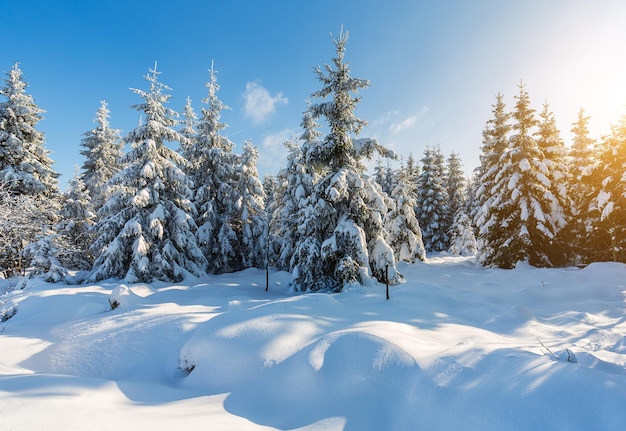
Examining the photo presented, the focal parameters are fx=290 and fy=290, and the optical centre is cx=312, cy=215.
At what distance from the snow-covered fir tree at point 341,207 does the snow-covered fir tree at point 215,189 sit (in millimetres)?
9594

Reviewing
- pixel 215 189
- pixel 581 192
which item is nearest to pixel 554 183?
pixel 581 192

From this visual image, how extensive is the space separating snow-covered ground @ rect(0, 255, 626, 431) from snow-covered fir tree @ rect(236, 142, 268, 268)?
11840 millimetres

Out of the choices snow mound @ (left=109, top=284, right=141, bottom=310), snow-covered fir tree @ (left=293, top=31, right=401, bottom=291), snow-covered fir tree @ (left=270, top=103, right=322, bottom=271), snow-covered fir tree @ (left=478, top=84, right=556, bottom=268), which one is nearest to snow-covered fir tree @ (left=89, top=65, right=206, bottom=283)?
snow mound @ (left=109, top=284, right=141, bottom=310)

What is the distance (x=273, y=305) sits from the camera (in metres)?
8.06

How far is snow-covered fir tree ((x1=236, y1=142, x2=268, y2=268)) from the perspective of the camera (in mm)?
21953

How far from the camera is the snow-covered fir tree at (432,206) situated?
32.8 meters

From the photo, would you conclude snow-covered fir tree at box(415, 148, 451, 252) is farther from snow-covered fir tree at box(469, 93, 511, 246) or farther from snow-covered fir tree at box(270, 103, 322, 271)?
snow-covered fir tree at box(270, 103, 322, 271)

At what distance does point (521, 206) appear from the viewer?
16.8m

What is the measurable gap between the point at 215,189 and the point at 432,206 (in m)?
23.3

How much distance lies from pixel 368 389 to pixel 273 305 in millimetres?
4163

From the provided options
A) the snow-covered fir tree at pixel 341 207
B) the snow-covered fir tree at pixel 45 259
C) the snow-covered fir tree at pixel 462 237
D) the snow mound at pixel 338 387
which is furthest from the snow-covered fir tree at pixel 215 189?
the snow-covered fir tree at pixel 462 237

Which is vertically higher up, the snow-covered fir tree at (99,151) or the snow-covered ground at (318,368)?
the snow-covered fir tree at (99,151)

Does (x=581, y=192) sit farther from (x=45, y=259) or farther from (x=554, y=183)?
(x=45, y=259)

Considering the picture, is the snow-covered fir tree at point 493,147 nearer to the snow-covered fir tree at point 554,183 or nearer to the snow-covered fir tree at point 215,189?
the snow-covered fir tree at point 554,183
